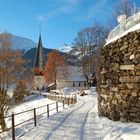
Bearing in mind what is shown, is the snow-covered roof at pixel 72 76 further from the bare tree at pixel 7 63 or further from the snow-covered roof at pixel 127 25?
the snow-covered roof at pixel 127 25

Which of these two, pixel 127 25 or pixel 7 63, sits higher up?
pixel 127 25

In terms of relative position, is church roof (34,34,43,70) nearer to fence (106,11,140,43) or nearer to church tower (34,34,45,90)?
church tower (34,34,45,90)

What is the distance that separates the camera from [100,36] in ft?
209

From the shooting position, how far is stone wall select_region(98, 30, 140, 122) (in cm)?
1410

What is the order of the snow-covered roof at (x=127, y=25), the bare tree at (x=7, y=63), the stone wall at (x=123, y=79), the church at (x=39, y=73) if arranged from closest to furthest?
the stone wall at (x=123, y=79) → the snow-covered roof at (x=127, y=25) → the bare tree at (x=7, y=63) → the church at (x=39, y=73)

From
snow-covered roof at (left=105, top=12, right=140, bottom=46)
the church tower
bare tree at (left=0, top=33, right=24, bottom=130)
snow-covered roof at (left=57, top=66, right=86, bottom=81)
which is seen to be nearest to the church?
the church tower

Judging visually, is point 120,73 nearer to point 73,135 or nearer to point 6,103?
point 73,135

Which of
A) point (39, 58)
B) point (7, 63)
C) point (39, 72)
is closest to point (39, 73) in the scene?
point (39, 72)

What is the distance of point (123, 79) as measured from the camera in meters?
15.0

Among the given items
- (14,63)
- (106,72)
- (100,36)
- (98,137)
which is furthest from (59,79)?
(98,137)

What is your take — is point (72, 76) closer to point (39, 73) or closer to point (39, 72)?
point (39, 73)

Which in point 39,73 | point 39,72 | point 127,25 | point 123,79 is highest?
point 39,72

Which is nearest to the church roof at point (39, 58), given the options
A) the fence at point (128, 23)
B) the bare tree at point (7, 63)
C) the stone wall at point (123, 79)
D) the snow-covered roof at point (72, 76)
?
the snow-covered roof at point (72, 76)

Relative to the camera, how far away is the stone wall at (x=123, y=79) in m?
14.1
